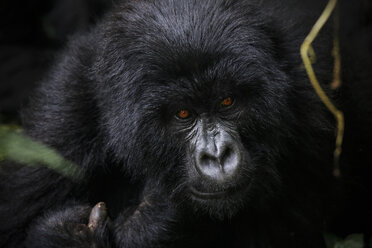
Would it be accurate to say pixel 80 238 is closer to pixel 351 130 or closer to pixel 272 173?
pixel 272 173

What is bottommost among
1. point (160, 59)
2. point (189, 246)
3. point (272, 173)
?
point (189, 246)

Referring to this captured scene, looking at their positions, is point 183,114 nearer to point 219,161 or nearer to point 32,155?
point 219,161

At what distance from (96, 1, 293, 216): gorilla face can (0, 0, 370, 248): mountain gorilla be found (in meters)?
0.01

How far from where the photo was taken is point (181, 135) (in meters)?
5.09

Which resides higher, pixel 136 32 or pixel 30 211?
pixel 136 32

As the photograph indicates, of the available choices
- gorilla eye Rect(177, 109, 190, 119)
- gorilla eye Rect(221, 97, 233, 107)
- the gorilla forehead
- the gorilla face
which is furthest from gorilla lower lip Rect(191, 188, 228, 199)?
the gorilla forehead

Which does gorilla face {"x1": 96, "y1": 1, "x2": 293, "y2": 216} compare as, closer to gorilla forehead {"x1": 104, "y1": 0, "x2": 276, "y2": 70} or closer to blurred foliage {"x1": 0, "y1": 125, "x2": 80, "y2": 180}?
gorilla forehead {"x1": 104, "y1": 0, "x2": 276, "y2": 70}

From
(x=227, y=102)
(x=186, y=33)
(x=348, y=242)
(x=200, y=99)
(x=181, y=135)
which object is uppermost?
(x=186, y=33)

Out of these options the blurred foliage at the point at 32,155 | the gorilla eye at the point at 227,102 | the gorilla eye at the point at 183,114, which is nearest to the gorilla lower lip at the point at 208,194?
the gorilla eye at the point at 183,114

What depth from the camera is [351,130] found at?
19.6 feet

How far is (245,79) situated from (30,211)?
2360 millimetres

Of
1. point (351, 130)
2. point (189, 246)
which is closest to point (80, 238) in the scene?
point (189, 246)

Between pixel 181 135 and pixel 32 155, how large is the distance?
1.51m

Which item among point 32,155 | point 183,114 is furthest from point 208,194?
point 32,155
